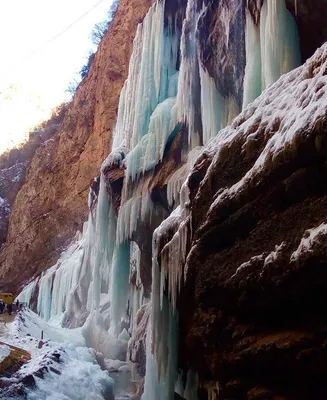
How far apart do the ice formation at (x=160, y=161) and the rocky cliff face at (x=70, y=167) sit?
6208 millimetres

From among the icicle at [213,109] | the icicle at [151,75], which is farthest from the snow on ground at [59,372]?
the icicle at [151,75]

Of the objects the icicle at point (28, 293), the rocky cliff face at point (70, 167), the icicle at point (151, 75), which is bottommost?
the icicle at point (28, 293)

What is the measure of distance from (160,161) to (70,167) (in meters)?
16.3

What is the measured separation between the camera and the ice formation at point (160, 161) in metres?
6.23

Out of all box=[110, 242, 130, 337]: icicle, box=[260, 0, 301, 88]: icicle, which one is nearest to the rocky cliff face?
box=[110, 242, 130, 337]: icicle

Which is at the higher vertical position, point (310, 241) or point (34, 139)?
point (34, 139)

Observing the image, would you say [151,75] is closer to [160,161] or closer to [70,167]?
[160,161]

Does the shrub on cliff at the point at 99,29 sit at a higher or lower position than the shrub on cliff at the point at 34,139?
higher

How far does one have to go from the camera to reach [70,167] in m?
27.0

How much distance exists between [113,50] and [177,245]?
2103 centimetres

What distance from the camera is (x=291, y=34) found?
7629 mm

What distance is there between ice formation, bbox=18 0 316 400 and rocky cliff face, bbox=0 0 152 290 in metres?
6.21

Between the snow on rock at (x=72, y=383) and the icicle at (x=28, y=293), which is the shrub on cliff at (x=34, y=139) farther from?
the snow on rock at (x=72, y=383)

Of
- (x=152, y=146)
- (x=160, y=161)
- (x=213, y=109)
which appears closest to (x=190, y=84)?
(x=213, y=109)
